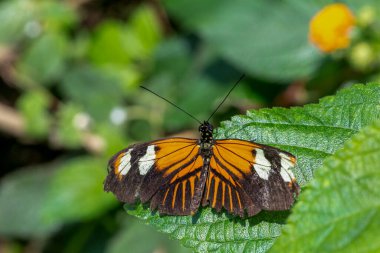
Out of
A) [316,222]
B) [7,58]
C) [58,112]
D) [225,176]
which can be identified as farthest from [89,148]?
[316,222]

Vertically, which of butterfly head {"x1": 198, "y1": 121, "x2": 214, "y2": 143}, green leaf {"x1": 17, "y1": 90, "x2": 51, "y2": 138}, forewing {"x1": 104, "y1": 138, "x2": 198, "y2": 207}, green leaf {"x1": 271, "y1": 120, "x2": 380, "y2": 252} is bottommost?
green leaf {"x1": 271, "y1": 120, "x2": 380, "y2": 252}

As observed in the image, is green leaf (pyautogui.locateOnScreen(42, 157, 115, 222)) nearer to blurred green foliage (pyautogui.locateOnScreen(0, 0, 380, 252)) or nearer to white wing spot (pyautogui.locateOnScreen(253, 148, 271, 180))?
blurred green foliage (pyautogui.locateOnScreen(0, 0, 380, 252))

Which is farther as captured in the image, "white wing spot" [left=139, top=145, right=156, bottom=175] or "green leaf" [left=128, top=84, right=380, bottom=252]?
"white wing spot" [left=139, top=145, right=156, bottom=175]

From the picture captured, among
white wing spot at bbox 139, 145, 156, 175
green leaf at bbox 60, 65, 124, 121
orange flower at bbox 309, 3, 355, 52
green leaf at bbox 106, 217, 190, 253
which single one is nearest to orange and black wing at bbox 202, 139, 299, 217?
white wing spot at bbox 139, 145, 156, 175

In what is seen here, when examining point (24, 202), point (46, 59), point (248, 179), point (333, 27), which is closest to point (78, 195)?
point (24, 202)

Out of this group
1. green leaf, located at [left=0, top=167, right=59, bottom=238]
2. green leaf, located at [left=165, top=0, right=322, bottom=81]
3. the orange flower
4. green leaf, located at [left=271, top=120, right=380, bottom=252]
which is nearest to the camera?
green leaf, located at [left=271, top=120, right=380, bottom=252]

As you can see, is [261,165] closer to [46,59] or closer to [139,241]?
[139,241]

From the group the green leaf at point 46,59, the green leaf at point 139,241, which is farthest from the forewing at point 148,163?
the green leaf at point 46,59

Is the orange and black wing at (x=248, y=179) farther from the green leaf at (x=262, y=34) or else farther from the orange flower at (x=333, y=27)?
the green leaf at (x=262, y=34)
